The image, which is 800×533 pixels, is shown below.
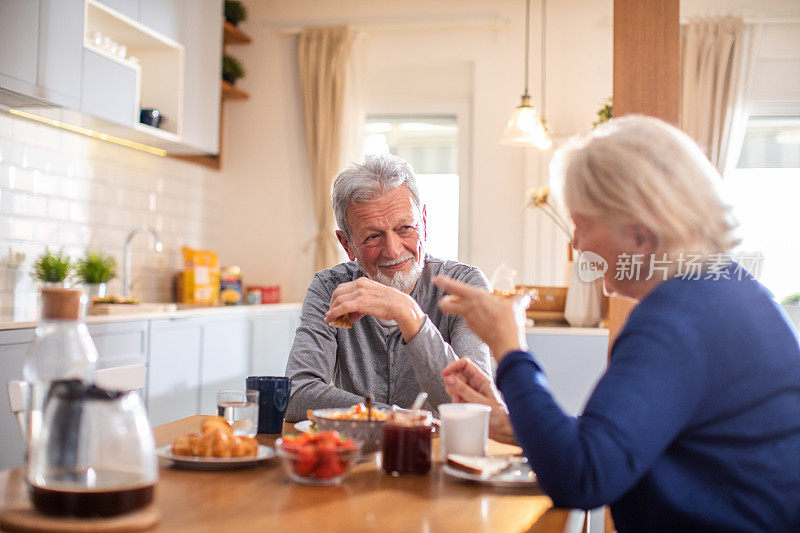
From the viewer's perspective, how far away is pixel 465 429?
136cm

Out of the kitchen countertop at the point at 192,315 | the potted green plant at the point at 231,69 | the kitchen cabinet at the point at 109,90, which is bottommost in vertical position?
the kitchen countertop at the point at 192,315

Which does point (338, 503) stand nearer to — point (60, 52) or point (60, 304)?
point (60, 304)

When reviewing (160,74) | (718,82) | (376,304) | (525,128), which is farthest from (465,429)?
(718,82)

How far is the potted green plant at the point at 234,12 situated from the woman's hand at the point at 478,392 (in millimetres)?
4604

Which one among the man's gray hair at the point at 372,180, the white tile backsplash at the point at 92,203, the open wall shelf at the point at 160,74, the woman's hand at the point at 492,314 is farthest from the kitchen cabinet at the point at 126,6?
the woman's hand at the point at 492,314

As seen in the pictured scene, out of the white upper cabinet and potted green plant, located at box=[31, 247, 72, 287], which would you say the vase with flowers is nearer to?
the white upper cabinet

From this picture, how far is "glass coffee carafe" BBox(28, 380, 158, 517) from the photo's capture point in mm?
916

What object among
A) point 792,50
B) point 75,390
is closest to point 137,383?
point 75,390

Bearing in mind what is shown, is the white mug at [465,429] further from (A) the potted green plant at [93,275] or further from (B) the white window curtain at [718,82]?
(B) the white window curtain at [718,82]

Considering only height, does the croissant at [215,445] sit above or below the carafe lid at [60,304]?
below

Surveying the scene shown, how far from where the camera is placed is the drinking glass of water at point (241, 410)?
154 centimetres

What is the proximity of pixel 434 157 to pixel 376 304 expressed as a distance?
4.19 metres

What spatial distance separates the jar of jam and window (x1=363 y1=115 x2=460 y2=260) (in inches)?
177

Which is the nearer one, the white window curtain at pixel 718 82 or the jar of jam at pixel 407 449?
the jar of jam at pixel 407 449
